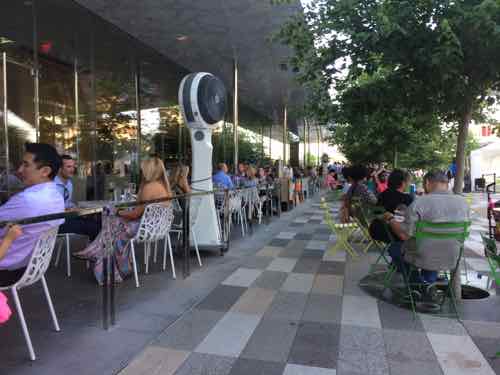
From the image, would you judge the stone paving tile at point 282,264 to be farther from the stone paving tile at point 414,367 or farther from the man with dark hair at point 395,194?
the stone paving tile at point 414,367

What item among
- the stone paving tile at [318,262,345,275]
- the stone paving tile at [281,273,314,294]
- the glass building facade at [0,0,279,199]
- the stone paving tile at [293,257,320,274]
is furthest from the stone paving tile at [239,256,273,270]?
the glass building facade at [0,0,279,199]

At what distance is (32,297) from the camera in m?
4.10

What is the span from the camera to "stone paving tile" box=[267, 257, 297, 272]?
542 cm

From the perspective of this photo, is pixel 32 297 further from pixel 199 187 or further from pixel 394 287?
pixel 394 287

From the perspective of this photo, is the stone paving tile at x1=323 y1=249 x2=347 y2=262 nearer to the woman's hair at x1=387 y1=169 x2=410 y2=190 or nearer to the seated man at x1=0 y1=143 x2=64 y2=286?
the woman's hair at x1=387 y1=169 x2=410 y2=190

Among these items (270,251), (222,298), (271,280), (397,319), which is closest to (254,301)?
(222,298)

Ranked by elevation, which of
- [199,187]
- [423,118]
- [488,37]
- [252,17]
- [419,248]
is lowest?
[419,248]

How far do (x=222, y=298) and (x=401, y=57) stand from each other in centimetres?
298

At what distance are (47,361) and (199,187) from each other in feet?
11.1

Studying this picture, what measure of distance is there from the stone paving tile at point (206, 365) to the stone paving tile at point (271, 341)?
6.6 inches

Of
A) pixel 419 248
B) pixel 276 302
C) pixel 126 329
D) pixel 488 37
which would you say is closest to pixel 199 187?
pixel 276 302

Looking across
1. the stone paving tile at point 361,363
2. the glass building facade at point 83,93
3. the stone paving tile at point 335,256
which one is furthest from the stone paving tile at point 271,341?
the glass building facade at point 83,93

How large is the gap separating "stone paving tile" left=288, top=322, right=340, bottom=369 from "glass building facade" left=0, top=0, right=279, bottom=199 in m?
5.90

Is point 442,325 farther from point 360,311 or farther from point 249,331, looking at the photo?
point 249,331
